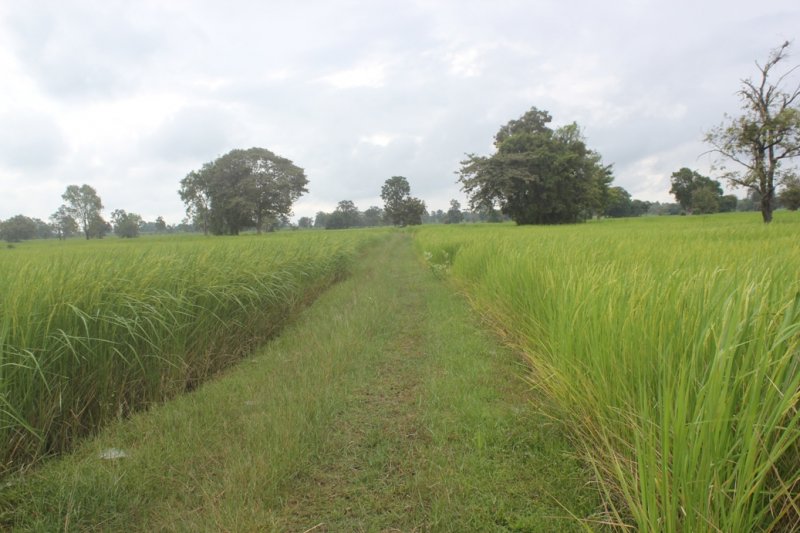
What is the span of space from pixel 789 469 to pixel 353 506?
1.71 meters

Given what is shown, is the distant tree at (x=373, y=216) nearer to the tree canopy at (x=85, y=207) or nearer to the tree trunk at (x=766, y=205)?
the tree canopy at (x=85, y=207)

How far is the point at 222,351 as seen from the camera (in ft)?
12.8

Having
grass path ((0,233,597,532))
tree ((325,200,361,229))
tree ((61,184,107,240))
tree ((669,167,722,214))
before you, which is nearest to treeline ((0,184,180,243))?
tree ((61,184,107,240))

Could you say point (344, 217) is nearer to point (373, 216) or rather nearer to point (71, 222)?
point (373, 216)

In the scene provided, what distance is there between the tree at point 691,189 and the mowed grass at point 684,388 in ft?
206

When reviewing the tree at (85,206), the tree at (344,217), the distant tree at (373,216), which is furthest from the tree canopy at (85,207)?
the distant tree at (373,216)

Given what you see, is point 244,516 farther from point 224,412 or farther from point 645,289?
point 645,289

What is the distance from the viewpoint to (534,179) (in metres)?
29.2

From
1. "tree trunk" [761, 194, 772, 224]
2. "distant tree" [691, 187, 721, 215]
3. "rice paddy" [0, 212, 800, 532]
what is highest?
"distant tree" [691, 187, 721, 215]

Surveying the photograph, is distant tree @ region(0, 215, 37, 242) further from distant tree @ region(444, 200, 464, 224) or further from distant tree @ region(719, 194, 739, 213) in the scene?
distant tree @ region(719, 194, 739, 213)

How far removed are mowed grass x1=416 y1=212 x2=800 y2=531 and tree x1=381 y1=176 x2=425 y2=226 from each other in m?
66.0

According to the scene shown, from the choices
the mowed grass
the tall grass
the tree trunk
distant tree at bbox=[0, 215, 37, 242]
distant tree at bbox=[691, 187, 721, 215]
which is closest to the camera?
the mowed grass

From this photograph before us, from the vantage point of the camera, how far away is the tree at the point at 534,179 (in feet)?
98.3

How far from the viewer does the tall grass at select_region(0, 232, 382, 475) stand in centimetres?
211
